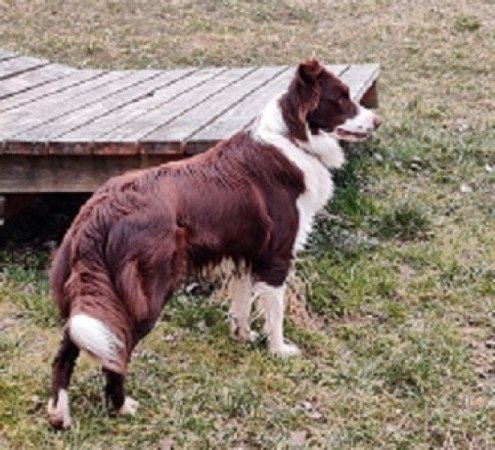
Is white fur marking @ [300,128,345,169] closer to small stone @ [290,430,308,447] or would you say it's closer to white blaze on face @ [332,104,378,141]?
white blaze on face @ [332,104,378,141]

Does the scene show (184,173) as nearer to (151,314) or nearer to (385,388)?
(151,314)

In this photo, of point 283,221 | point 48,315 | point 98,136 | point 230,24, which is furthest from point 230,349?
point 230,24

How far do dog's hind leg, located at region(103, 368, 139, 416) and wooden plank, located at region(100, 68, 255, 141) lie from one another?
5.64 ft

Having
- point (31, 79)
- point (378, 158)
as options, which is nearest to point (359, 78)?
point (378, 158)

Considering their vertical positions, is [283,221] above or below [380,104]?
above

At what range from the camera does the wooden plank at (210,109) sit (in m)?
4.71

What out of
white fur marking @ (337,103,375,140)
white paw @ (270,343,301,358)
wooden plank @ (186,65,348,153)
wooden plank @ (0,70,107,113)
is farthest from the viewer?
wooden plank @ (0,70,107,113)

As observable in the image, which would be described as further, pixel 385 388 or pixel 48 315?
pixel 48 315

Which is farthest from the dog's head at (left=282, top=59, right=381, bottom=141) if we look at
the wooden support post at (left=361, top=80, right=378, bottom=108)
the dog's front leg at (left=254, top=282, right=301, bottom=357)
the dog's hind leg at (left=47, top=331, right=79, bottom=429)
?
the wooden support post at (left=361, top=80, right=378, bottom=108)

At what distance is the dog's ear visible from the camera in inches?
150

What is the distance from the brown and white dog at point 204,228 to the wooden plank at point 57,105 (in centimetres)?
144

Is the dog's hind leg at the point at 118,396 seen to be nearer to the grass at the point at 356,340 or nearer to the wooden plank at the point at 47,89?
the grass at the point at 356,340

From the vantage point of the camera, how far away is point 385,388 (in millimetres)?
3711

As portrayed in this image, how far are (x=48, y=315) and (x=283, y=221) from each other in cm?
121
